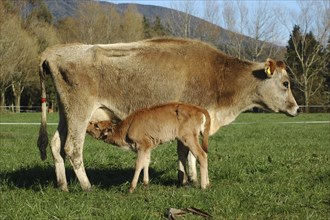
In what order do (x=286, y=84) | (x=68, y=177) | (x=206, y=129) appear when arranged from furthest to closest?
(x=286, y=84) → (x=68, y=177) → (x=206, y=129)

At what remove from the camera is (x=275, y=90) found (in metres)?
10.1

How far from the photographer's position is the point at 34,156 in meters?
13.0

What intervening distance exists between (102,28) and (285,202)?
6765 cm

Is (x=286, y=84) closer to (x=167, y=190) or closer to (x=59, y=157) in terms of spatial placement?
(x=167, y=190)

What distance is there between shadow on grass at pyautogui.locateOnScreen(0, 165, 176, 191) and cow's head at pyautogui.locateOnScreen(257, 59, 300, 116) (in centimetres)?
242

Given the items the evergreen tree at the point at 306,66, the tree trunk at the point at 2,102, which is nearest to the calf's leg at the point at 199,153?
the tree trunk at the point at 2,102

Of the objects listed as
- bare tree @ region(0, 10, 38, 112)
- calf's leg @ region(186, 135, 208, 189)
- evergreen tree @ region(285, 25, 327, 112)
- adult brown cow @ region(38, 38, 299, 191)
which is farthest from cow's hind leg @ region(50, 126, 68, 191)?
evergreen tree @ region(285, 25, 327, 112)

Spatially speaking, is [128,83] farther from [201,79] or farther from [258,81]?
[258,81]

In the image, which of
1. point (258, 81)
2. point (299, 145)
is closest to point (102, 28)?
point (299, 145)

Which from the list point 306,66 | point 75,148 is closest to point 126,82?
point 75,148

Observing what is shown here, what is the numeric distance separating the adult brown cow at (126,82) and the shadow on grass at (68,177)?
0.47m

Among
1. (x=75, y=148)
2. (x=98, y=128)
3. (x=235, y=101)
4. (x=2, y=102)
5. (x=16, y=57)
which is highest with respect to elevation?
(x=16, y=57)

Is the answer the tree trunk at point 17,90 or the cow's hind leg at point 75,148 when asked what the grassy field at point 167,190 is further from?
the tree trunk at point 17,90

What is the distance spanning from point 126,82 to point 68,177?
7.78 feet
